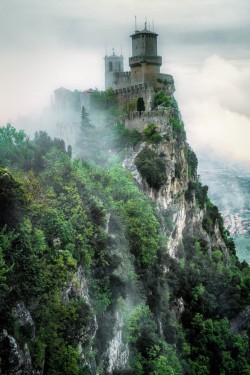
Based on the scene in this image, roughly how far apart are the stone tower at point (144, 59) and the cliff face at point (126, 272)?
4.85m

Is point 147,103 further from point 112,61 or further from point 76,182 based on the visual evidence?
point 76,182

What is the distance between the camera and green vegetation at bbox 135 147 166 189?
55.0m

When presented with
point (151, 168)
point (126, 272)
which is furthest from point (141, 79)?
point (126, 272)

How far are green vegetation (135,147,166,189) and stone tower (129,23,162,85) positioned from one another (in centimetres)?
1251

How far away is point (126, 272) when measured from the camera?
37781mm

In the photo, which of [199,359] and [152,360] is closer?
[152,360]

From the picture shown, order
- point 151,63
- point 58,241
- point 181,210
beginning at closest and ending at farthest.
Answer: point 58,241 → point 181,210 → point 151,63

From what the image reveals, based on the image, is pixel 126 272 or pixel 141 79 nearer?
pixel 126 272

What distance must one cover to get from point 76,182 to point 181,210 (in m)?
26.4

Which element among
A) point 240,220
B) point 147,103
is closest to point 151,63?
point 147,103

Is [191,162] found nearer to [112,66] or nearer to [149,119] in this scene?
[149,119]

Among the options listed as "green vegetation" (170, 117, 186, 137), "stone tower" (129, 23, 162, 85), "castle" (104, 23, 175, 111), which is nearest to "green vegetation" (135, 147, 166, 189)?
"green vegetation" (170, 117, 186, 137)

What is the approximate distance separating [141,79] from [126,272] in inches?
1324

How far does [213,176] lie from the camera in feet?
481
